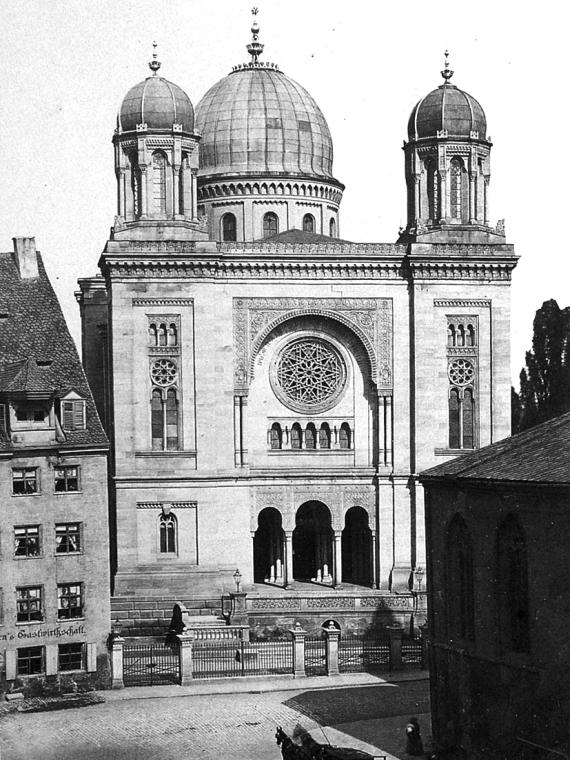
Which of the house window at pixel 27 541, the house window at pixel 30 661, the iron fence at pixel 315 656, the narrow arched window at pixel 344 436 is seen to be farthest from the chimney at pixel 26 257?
the narrow arched window at pixel 344 436

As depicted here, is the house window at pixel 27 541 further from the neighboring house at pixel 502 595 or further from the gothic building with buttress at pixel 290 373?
the neighboring house at pixel 502 595

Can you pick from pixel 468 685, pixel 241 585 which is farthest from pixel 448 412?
pixel 468 685

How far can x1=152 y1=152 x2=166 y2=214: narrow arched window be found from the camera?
58.9 metres

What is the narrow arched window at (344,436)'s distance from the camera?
60.9 metres

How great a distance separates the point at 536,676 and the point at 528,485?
4.23 meters

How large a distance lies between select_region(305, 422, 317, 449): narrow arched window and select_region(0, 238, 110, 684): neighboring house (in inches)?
633

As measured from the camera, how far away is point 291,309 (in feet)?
196

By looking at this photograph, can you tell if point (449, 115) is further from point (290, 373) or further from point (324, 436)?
point (324, 436)

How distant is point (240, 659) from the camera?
47281mm

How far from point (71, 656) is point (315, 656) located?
359 inches

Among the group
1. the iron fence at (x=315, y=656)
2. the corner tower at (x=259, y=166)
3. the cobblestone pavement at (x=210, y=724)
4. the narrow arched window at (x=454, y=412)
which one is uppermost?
the corner tower at (x=259, y=166)

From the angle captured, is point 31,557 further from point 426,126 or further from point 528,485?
point 426,126

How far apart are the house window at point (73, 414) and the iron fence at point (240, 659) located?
869cm

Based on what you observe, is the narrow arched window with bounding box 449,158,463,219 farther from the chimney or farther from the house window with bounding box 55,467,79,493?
the house window with bounding box 55,467,79,493
